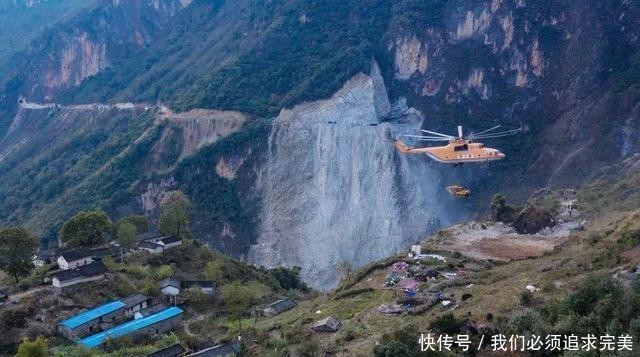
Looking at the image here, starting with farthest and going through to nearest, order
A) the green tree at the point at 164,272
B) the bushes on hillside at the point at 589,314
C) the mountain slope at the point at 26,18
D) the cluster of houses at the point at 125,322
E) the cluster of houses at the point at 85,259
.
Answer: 1. the mountain slope at the point at 26,18
2. the green tree at the point at 164,272
3. the cluster of houses at the point at 85,259
4. the cluster of houses at the point at 125,322
5. the bushes on hillside at the point at 589,314

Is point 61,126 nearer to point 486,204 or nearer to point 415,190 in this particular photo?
point 415,190

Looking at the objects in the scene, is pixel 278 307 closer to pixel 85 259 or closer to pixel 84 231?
pixel 85 259

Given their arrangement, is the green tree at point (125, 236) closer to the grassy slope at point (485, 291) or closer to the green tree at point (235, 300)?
the green tree at point (235, 300)

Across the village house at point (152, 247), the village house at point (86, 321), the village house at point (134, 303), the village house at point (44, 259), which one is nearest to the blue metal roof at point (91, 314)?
the village house at point (86, 321)

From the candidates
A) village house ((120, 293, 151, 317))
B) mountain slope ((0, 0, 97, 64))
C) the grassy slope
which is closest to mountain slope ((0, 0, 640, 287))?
the grassy slope

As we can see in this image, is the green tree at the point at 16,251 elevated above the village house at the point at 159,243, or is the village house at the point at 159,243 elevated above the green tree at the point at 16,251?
the green tree at the point at 16,251

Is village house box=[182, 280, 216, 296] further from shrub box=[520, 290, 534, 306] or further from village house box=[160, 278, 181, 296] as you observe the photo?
shrub box=[520, 290, 534, 306]


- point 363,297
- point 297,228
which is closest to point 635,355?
point 363,297
